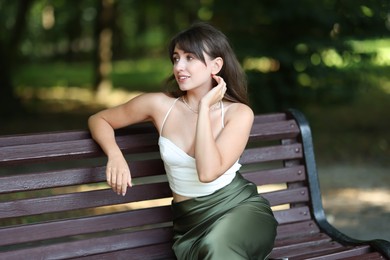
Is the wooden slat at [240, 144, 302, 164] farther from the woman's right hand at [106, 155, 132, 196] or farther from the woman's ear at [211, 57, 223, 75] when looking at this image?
the woman's right hand at [106, 155, 132, 196]

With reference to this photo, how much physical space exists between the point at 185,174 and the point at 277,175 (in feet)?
2.77

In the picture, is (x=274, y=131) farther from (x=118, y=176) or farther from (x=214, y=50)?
(x=118, y=176)

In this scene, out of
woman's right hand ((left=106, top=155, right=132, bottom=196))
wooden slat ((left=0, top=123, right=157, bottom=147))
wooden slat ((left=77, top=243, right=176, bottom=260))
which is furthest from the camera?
wooden slat ((left=77, top=243, right=176, bottom=260))

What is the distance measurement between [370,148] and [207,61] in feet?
23.1

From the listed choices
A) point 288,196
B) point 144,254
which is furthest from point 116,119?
point 288,196

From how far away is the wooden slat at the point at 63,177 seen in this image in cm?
369

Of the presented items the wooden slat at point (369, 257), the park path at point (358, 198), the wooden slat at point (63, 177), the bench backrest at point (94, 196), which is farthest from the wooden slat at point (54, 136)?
the park path at point (358, 198)

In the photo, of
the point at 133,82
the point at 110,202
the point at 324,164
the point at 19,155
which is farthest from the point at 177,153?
the point at 133,82

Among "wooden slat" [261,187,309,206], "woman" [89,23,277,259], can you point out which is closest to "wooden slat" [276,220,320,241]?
"wooden slat" [261,187,309,206]

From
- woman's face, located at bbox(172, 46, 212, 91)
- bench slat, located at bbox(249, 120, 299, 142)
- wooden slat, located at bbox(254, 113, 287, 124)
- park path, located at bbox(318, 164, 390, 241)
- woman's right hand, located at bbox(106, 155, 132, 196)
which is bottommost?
park path, located at bbox(318, 164, 390, 241)

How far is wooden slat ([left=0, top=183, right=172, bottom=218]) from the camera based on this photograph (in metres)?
3.69

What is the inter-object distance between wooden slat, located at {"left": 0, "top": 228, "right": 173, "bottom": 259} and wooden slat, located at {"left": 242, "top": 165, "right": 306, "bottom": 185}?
0.58 metres

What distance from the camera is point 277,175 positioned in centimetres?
436

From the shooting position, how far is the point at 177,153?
3686 millimetres
